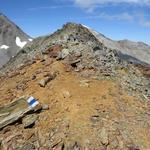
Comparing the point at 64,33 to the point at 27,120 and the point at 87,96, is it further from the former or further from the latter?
the point at 27,120

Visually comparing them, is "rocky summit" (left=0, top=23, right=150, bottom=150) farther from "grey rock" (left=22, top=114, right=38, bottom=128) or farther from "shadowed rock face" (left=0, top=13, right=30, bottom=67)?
"shadowed rock face" (left=0, top=13, right=30, bottom=67)

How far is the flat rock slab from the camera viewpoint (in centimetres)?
2231

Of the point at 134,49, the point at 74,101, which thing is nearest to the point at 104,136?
the point at 74,101

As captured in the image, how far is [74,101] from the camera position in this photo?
23219 mm

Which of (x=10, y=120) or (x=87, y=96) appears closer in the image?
(x=10, y=120)

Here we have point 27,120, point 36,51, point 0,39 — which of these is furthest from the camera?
point 0,39

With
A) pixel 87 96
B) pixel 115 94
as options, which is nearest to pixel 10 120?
pixel 87 96

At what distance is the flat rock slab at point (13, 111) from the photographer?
22312 millimetres

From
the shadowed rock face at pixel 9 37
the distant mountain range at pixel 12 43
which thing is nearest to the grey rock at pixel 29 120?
the distant mountain range at pixel 12 43

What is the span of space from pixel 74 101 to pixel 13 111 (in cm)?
392

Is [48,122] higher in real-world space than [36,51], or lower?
lower

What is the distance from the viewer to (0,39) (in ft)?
540

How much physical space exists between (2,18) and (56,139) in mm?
155669

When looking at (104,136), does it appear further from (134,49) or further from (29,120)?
(134,49)
